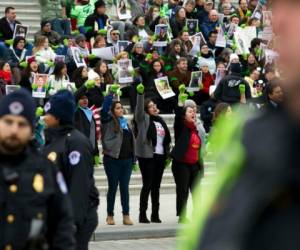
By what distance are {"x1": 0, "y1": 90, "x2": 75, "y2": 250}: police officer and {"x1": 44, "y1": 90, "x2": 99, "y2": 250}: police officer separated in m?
2.60

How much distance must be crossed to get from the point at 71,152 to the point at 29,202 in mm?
2876

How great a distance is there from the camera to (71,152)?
27.5ft

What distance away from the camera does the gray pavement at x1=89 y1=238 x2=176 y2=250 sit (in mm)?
14877

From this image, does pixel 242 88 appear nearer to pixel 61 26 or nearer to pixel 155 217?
pixel 155 217

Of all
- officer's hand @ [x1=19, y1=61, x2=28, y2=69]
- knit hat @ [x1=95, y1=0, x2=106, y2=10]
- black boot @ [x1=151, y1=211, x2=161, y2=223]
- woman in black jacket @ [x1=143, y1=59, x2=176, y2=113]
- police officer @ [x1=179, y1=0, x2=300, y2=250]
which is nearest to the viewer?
police officer @ [x1=179, y1=0, x2=300, y2=250]

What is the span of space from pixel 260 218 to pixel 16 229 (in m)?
3.98

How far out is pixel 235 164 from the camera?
178 centimetres

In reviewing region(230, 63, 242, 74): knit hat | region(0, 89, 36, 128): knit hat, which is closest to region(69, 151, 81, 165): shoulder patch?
region(0, 89, 36, 128): knit hat

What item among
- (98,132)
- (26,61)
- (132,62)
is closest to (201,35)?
(132,62)

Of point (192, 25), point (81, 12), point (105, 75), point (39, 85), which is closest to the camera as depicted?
point (39, 85)

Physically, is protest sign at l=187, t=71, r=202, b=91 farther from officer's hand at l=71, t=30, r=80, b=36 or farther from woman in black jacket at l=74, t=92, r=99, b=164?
woman in black jacket at l=74, t=92, r=99, b=164

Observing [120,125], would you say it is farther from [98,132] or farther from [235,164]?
[235,164]

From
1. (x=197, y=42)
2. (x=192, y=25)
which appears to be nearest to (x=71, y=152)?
(x=197, y=42)

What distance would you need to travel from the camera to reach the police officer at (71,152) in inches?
330
